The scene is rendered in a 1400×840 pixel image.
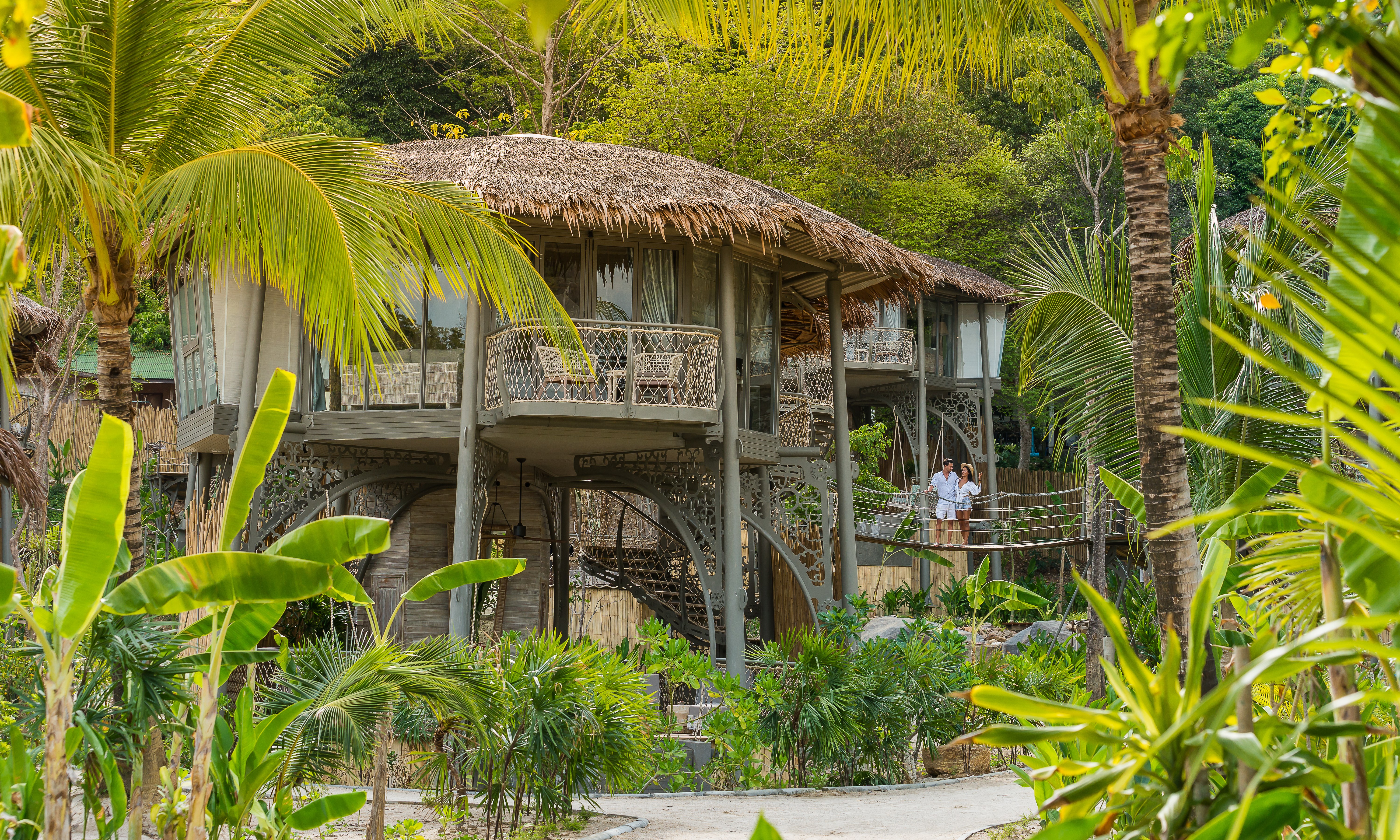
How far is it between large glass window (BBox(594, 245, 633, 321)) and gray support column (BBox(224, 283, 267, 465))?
3.63 metres

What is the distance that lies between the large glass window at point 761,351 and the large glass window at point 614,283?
187cm

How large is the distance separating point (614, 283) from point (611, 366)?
1087mm

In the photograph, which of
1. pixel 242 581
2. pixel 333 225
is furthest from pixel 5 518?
pixel 242 581

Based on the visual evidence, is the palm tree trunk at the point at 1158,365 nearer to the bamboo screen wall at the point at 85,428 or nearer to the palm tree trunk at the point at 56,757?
the palm tree trunk at the point at 56,757

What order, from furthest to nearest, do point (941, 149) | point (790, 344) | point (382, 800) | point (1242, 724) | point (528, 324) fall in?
point (941, 149)
point (790, 344)
point (528, 324)
point (382, 800)
point (1242, 724)

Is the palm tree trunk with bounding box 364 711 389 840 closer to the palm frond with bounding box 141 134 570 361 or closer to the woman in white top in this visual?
the palm frond with bounding box 141 134 570 361

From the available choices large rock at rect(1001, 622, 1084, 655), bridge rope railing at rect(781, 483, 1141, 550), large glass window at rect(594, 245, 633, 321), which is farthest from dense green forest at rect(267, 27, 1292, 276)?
large glass window at rect(594, 245, 633, 321)

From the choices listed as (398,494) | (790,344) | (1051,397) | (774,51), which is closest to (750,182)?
(790,344)

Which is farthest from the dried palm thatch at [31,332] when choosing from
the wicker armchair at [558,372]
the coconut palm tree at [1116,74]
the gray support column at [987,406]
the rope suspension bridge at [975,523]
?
the gray support column at [987,406]

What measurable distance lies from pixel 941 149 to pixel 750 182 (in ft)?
47.5

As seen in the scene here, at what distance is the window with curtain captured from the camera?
13.8 m

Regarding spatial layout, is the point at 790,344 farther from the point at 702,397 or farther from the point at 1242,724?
the point at 1242,724

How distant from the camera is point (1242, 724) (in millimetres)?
1991

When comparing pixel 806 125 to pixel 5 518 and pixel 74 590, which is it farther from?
pixel 74 590
